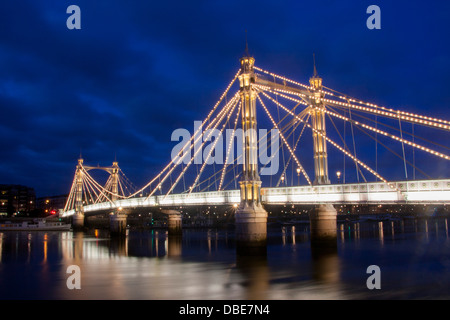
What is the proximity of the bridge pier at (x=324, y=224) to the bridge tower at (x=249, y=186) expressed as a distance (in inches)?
260

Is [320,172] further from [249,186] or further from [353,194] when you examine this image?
[249,186]

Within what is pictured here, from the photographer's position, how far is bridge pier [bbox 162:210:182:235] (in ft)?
243

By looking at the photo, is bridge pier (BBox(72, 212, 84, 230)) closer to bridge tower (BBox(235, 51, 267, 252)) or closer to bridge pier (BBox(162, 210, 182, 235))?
bridge pier (BBox(162, 210, 182, 235))

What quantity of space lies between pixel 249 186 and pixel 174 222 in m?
42.5

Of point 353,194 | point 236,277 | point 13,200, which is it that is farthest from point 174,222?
point 13,200

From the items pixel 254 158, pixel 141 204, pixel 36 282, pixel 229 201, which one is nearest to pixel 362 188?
pixel 254 158

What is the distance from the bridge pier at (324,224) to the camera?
38281mm

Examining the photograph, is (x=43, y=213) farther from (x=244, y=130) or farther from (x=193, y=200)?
(x=244, y=130)

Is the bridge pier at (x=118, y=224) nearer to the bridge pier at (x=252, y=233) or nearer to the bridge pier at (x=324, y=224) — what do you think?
the bridge pier at (x=324, y=224)

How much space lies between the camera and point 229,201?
42.8 m

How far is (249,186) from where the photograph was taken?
116ft

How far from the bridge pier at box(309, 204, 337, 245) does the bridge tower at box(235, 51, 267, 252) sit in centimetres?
660

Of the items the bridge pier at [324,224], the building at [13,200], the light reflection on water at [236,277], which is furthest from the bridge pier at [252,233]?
the building at [13,200]

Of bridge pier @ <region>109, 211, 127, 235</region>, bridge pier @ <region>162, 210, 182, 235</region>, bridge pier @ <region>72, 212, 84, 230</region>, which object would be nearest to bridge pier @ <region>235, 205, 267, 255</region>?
bridge pier @ <region>162, 210, 182, 235</region>
